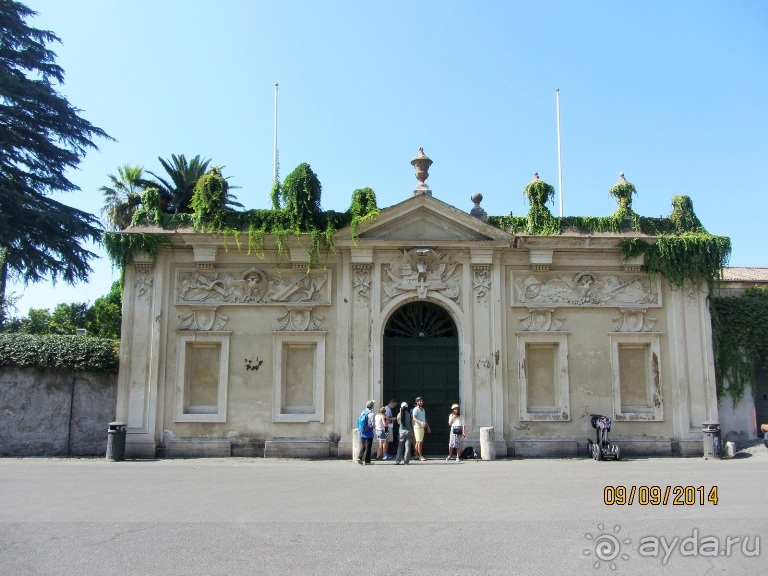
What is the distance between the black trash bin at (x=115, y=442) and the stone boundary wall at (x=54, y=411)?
166 centimetres

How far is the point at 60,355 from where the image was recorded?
A: 18078 millimetres

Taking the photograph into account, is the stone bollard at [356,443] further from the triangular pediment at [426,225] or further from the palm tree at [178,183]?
the palm tree at [178,183]

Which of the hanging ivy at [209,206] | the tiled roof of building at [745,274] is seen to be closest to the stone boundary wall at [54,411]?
the hanging ivy at [209,206]

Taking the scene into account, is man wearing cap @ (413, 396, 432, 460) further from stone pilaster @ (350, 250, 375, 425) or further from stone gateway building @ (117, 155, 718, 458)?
stone pilaster @ (350, 250, 375, 425)

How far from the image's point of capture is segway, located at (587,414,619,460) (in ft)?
53.7

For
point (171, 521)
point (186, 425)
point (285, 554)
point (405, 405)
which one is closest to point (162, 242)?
point (186, 425)

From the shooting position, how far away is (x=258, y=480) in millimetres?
12273

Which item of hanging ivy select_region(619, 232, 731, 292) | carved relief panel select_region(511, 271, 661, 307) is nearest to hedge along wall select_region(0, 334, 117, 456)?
carved relief panel select_region(511, 271, 661, 307)

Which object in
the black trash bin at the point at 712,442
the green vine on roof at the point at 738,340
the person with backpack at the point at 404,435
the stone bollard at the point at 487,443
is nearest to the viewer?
the person with backpack at the point at 404,435

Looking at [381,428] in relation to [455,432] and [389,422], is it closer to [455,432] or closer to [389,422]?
[389,422]

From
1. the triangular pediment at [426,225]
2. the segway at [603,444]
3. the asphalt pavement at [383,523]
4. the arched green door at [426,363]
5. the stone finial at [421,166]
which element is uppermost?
the stone finial at [421,166]

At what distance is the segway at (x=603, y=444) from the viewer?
16375 mm

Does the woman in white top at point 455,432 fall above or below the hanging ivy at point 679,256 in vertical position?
below
